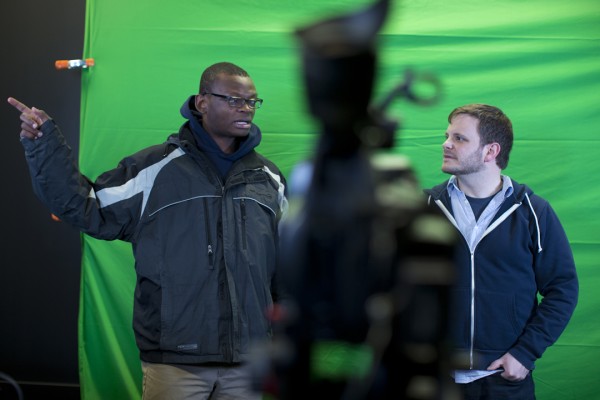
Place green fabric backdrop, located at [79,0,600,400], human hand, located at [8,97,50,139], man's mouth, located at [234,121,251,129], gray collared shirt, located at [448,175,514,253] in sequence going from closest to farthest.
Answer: human hand, located at [8,97,50,139]
gray collared shirt, located at [448,175,514,253]
man's mouth, located at [234,121,251,129]
green fabric backdrop, located at [79,0,600,400]

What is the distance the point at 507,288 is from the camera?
6.25 ft

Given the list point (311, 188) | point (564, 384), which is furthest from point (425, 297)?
point (564, 384)

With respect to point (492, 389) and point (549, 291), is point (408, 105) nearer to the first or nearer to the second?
point (549, 291)

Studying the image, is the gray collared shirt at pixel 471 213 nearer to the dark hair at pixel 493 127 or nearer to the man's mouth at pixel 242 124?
the dark hair at pixel 493 127

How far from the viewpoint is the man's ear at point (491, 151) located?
1.97m

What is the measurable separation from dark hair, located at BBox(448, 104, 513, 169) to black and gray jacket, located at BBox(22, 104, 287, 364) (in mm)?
696

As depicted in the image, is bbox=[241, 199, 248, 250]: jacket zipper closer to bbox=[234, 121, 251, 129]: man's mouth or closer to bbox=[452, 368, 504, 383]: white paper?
bbox=[234, 121, 251, 129]: man's mouth

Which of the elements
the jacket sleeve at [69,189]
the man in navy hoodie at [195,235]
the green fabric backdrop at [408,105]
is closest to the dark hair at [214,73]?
the man in navy hoodie at [195,235]

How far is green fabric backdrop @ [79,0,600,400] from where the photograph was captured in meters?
2.58

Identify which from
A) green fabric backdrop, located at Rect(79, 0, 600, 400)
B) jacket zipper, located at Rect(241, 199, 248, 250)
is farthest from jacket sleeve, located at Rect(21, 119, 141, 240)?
green fabric backdrop, located at Rect(79, 0, 600, 400)

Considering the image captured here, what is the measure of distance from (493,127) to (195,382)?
1.17 metres

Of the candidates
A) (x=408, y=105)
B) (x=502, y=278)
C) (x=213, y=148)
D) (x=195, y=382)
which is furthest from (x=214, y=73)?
(x=502, y=278)

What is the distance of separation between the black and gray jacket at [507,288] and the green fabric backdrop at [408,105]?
71cm

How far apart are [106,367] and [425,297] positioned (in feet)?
7.15
